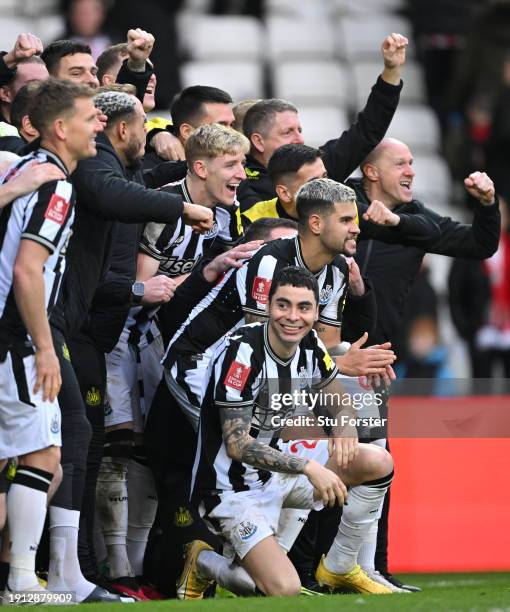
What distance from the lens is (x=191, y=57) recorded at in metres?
14.2

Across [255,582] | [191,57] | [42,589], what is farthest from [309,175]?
[191,57]

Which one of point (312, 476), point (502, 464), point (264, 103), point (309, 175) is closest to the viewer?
point (312, 476)

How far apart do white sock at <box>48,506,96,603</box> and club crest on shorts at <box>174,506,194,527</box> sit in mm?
1209

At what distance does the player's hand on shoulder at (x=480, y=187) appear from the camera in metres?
8.01

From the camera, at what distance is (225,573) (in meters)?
6.76

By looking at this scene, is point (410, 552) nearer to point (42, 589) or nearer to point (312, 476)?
point (312, 476)

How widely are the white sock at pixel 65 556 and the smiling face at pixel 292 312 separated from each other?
46.5 inches

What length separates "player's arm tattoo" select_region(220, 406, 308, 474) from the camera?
655cm

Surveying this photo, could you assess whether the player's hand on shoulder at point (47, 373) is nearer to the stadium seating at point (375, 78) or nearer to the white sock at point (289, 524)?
the white sock at point (289, 524)

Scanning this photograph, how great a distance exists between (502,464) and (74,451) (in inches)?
142

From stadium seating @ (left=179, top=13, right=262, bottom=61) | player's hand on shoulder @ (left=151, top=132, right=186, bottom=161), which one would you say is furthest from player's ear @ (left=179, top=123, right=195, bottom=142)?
stadium seating @ (left=179, top=13, right=262, bottom=61)

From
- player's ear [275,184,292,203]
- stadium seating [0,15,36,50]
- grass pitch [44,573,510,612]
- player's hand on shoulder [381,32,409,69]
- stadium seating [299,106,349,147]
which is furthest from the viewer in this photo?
stadium seating [299,106,349,147]

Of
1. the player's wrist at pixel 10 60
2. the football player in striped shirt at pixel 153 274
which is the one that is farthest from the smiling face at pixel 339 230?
the player's wrist at pixel 10 60

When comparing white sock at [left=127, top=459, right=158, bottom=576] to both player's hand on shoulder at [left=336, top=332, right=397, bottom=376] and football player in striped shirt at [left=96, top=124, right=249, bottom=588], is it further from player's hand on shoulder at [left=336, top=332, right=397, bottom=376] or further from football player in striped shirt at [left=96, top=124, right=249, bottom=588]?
player's hand on shoulder at [left=336, top=332, right=397, bottom=376]
